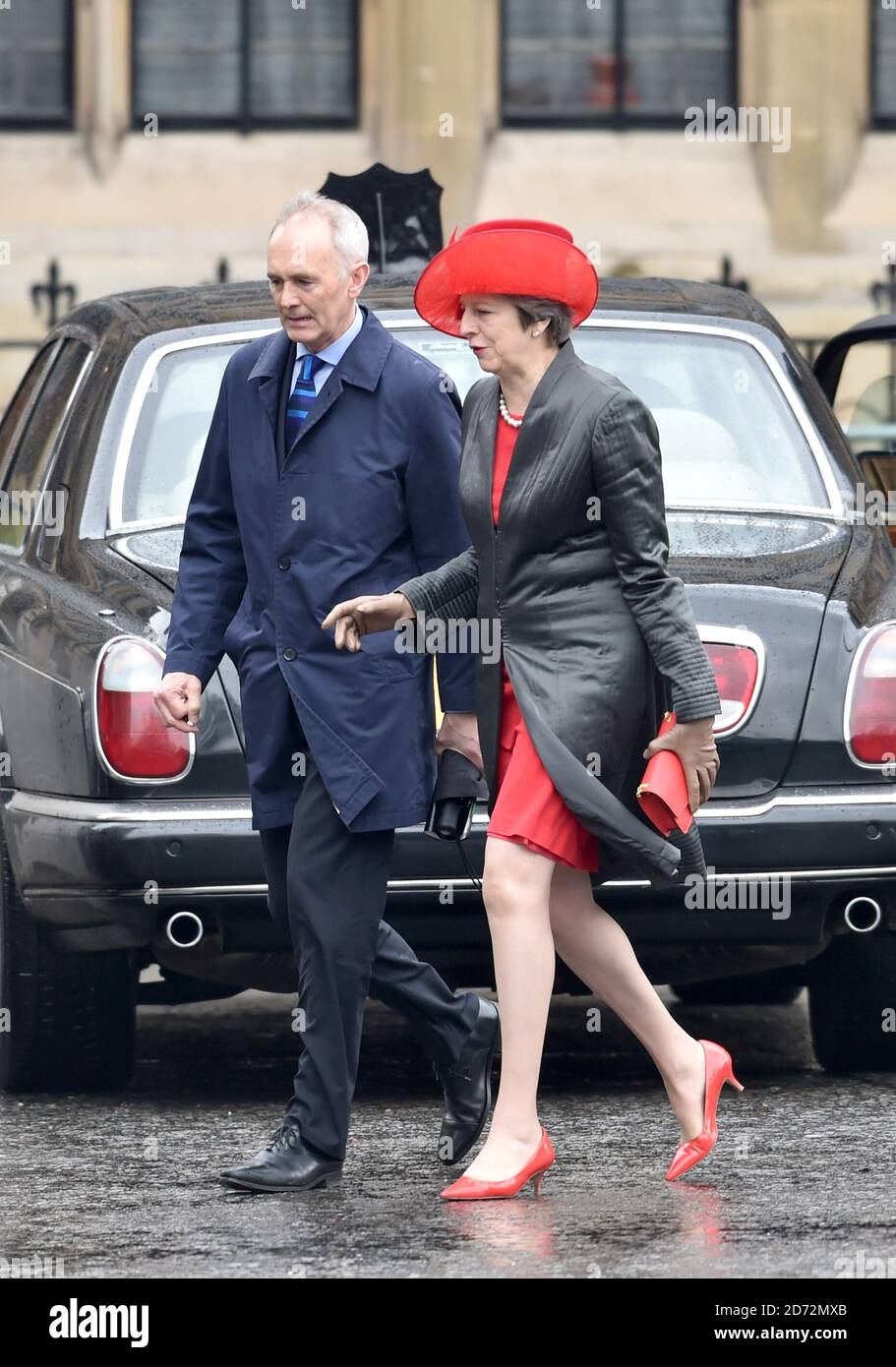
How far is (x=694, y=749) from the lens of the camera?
5.39m

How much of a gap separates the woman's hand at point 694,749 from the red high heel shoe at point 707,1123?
0.56 metres

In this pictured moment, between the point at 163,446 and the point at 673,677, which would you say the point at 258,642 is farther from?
the point at 163,446

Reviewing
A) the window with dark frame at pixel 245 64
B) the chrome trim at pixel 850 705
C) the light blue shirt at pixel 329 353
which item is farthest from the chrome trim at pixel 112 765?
the window with dark frame at pixel 245 64

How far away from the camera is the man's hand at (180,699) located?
5645 mm

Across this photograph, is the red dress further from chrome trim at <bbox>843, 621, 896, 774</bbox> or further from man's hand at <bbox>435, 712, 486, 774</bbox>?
chrome trim at <bbox>843, 621, 896, 774</bbox>

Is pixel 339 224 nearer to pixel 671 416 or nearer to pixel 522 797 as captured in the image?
pixel 522 797

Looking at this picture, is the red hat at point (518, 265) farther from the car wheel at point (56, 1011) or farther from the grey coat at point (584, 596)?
the car wheel at point (56, 1011)

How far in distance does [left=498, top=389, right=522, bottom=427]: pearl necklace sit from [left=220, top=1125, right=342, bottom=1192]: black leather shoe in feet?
4.43

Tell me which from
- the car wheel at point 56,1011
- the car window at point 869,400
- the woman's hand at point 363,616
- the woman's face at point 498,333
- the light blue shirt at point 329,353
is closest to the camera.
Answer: the woman's hand at point 363,616

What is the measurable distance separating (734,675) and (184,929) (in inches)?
48.8

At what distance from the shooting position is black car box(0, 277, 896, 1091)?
20.4 ft

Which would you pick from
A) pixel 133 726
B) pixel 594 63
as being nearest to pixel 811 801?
pixel 133 726

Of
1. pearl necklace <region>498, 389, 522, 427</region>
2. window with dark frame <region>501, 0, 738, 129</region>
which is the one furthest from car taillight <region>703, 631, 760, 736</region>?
window with dark frame <region>501, 0, 738, 129</region>

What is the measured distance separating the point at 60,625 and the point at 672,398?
5.47 feet
